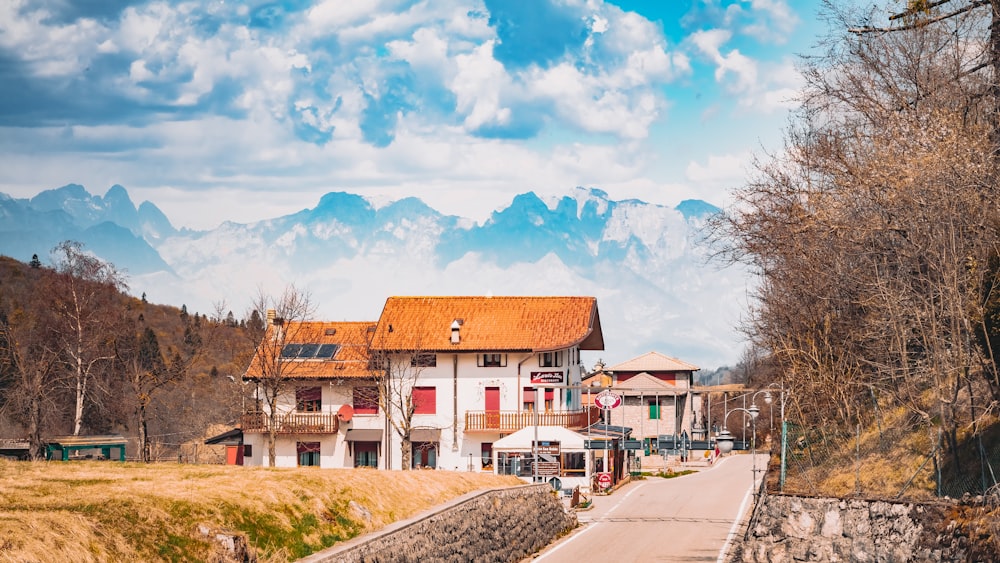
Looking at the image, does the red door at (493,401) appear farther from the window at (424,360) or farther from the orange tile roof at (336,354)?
the orange tile roof at (336,354)

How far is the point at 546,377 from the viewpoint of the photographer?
56.5m

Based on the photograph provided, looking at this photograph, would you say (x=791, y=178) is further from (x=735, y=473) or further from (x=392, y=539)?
(x=735, y=473)

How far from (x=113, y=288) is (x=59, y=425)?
17385 mm

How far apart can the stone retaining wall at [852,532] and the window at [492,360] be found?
32863 millimetres

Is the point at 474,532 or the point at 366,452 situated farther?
the point at 366,452

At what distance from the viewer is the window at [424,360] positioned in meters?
57.8

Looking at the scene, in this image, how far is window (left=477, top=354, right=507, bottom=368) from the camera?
58.1m

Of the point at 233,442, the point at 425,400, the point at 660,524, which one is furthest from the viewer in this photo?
the point at 425,400

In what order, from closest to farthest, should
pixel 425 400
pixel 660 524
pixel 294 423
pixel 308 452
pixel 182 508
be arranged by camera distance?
pixel 182 508 < pixel 660 524 < pixel 294 423 < pixel 308 452 < pixel 425 400

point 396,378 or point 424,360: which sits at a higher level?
point 424,360

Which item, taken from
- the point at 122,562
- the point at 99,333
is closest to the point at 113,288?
the point at 99,333

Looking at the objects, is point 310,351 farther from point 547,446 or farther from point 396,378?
point 547,446

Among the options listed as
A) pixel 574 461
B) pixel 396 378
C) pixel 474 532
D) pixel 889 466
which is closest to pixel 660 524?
pixel 889 466

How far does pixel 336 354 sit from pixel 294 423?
462 centimetres
